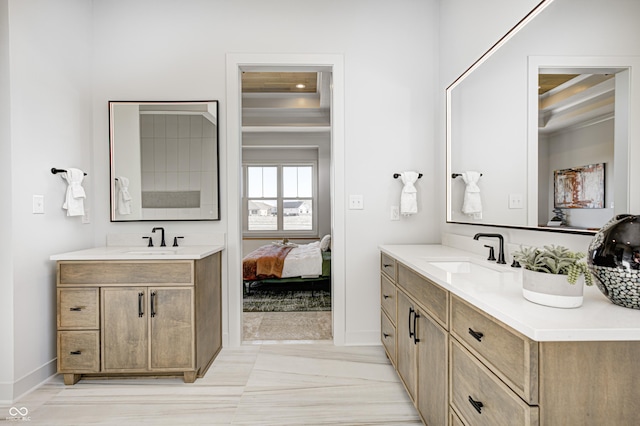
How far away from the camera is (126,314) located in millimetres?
2051

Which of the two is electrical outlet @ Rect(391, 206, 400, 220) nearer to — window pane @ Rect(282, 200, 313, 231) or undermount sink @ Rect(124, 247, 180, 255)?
undermount sink @ Rect(124, 247, 180, 255)

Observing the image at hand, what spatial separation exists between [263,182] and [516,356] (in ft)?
20.0

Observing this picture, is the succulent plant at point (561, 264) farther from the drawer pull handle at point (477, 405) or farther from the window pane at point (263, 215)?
the window pane at point (263, 215)

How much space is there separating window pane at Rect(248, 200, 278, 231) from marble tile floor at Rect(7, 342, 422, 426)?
13.9 ft

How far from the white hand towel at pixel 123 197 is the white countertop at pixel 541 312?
236cm

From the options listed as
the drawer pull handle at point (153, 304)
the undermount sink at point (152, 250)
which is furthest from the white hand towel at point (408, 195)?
the drawer pull handle at point (153, 304)

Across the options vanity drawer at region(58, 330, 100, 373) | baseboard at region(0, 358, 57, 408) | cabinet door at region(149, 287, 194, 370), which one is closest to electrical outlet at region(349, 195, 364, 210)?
cabinet door at region(149, 287, 194, 370)

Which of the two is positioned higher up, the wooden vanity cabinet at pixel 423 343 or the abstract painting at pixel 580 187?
the abstract painting at pixel 580 187

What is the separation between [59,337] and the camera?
2043mm

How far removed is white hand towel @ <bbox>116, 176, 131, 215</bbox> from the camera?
2602 millimetres

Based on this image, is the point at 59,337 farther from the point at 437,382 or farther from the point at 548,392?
the point at 548,392

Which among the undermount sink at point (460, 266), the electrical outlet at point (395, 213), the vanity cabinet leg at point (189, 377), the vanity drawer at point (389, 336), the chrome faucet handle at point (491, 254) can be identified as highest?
the electrical outlet at point (395, 213)

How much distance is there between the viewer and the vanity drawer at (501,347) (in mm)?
822

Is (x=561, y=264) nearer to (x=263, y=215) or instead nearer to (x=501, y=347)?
(x=501, y=347)
